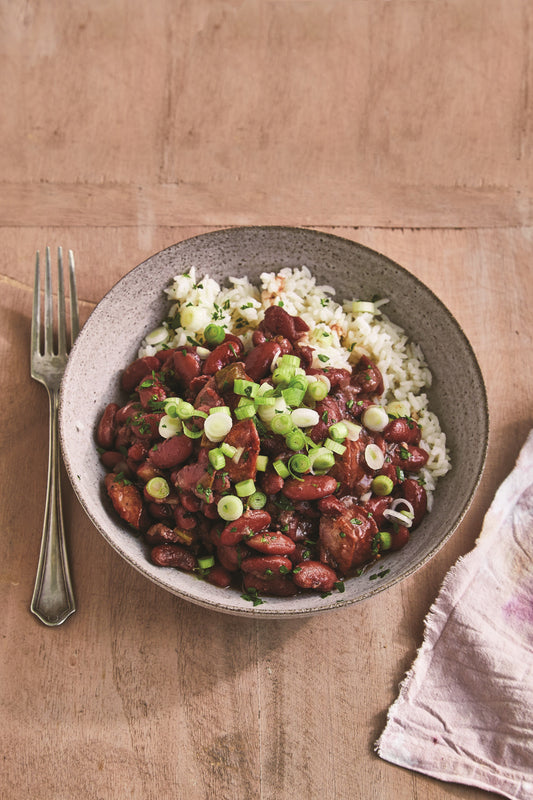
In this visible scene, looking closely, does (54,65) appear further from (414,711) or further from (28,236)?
(414,711)

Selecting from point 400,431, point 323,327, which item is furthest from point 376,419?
point 323,327

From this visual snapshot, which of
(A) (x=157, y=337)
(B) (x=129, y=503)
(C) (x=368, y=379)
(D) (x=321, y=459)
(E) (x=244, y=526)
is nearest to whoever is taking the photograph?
(E) (x=244, y=526)

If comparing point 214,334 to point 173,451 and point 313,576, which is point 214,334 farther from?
point 313,576

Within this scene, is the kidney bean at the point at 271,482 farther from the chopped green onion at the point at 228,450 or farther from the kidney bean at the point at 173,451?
the kidney bean at the point at 173,451

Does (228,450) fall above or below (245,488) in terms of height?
above

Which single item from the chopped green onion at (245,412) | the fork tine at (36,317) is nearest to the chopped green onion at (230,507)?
the chopped green onion at (245,412)

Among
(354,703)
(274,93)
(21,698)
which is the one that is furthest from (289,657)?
(274,93)

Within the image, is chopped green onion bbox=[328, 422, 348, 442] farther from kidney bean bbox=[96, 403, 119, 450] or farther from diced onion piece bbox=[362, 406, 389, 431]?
kidney bean bbox=[96, 403, 119, 450]
